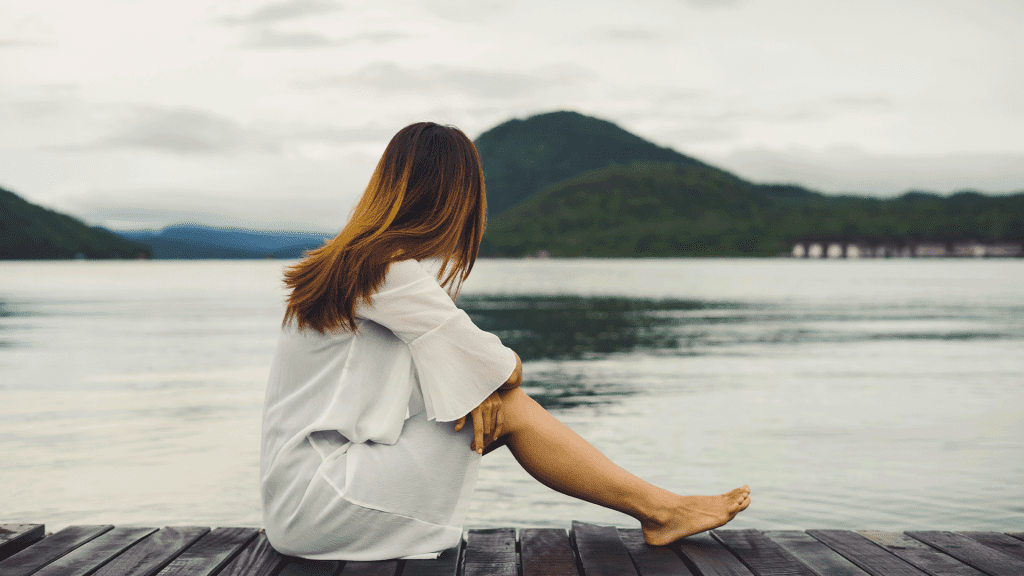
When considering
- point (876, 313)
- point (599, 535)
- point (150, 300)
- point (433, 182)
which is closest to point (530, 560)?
point (599, 535)

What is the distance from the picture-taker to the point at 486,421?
9.78ft

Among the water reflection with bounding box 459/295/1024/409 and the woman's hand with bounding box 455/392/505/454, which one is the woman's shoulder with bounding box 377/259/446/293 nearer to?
the woman's hand with bounding box 455/392/505/454

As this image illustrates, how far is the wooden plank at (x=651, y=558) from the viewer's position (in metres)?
3.24

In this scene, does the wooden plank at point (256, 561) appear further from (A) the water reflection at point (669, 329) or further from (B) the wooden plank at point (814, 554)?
(A) the water reflection at point (669, 329)

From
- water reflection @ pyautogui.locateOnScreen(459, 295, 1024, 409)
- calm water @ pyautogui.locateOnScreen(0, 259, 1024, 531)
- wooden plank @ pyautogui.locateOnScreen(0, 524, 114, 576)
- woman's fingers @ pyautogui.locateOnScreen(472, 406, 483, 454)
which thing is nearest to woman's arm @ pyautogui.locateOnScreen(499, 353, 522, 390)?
woman's fingers @ pyautogui.locateOnScreen(472, 406, 483, 454)

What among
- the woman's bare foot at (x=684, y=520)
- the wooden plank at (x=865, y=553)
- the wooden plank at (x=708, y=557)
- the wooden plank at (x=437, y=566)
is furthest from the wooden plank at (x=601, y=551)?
the wooden plank at (x=865, y=553)

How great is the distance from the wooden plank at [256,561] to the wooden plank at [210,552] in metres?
0.05

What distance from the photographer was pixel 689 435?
909 cm

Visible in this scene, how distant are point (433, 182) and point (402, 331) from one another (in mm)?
561

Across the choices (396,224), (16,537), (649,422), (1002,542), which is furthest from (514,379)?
(649,422)

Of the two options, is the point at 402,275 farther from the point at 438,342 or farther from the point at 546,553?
the point at 546,553

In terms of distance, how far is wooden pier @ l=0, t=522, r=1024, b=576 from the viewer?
3207mm

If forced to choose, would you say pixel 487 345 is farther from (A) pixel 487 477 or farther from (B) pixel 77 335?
(B) pixel 77 335

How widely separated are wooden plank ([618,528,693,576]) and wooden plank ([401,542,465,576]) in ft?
2.38
